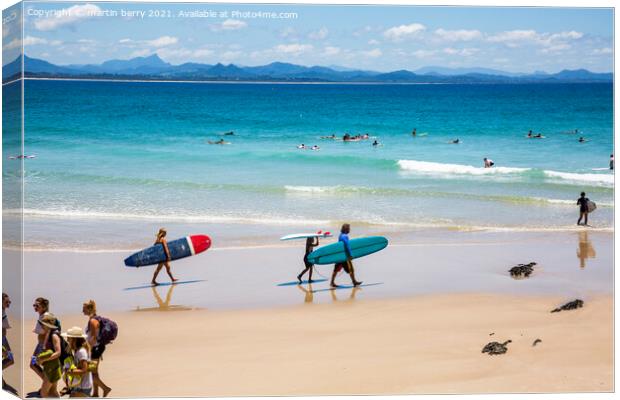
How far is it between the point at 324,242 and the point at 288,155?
4.32 meters

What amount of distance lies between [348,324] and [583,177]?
24.1 ft

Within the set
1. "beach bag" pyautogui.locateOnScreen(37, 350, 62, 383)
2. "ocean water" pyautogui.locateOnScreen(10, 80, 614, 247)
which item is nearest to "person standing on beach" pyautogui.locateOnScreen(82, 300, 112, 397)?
"beach bag" pyautogui.locateOnScreen(37, 350, 62, 383)

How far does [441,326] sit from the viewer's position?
12945mm

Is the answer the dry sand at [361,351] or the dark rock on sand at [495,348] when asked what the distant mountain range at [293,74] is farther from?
the dark rock on sand at [495,348]

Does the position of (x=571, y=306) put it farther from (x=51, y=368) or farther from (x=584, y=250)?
(x=51, y=368)

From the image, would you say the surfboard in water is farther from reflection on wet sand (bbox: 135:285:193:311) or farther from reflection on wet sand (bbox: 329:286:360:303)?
reflection on wet sand (bbox: 135:285:193:311)

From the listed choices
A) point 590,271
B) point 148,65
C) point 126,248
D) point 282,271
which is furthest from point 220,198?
point 590,271

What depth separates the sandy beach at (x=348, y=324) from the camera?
1191 cm

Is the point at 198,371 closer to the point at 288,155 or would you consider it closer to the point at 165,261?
the point at 165,261

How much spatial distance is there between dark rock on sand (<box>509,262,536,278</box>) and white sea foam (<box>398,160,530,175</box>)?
178 inches

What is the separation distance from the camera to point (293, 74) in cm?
1515

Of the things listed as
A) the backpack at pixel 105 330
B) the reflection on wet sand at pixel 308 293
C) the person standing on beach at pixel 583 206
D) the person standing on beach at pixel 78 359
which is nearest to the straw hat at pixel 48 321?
the person standing on beach at pixel 78 359

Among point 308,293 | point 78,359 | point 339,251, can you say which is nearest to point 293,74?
point 339,251

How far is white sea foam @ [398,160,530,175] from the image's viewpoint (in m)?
20.0
